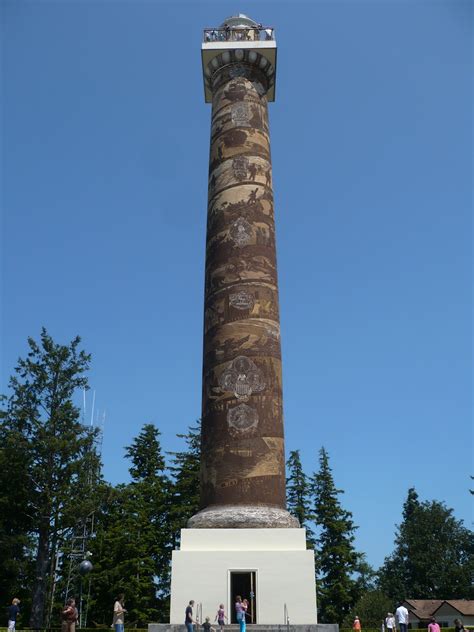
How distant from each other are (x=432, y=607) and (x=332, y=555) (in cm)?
1373

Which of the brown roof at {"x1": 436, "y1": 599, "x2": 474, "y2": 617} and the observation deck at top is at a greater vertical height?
the observation deck at top

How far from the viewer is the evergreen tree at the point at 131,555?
26.6 meters

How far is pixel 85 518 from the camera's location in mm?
26219

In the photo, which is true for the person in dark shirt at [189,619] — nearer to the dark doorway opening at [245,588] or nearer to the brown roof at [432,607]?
the dark doorway opening at [245,588]

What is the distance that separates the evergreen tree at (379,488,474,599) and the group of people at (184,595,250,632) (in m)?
42.5

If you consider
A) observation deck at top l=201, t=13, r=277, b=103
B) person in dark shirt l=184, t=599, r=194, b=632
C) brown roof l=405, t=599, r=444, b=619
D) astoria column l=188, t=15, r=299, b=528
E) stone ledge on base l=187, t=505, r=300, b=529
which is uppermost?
observation deck at top l=201, t=13, r=277, b=103

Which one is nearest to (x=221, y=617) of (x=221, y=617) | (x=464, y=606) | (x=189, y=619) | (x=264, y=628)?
(x=221, y=617)

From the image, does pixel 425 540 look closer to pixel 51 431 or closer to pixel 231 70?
pixel 51 431

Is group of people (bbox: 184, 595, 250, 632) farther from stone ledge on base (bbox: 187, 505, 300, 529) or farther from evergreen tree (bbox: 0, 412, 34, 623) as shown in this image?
evergreen tree (bbox: 0, 412, 34, 623)

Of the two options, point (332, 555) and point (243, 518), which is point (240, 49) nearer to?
point (243, 518)

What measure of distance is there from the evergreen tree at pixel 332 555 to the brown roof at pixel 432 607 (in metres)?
11.1

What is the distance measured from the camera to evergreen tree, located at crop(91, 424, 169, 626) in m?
26.6

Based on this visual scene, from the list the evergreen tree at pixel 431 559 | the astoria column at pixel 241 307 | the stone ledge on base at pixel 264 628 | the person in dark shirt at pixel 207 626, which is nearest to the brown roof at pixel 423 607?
the evergreen tree at pixel 431 559

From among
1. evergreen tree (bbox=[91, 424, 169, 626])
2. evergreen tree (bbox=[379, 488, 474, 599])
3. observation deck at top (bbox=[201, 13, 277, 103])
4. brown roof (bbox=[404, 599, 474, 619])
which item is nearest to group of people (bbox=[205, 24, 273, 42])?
observation deck at top (bbox=[201, 13, 277, 103])
